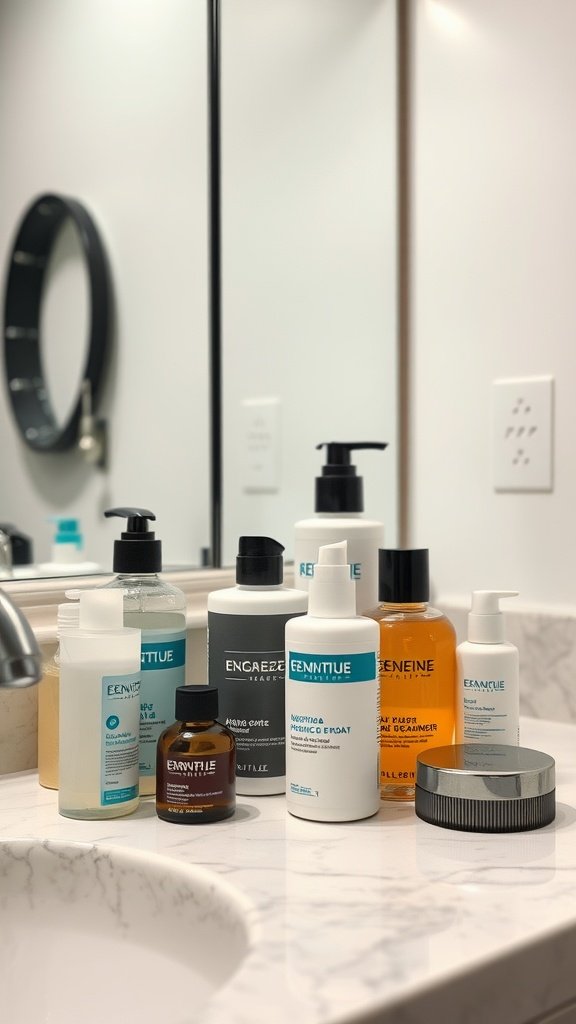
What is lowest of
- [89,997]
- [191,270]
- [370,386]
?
[89,997]

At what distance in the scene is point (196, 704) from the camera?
644 mm

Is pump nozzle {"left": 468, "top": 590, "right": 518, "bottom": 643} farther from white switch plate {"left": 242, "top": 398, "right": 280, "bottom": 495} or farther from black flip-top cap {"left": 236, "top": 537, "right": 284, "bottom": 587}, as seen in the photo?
white switch plate {"left": 242, "top": 398, "right": 280, "bottom": 495}

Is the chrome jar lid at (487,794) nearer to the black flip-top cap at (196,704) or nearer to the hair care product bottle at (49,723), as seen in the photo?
the black flip-top cap at (196,704)

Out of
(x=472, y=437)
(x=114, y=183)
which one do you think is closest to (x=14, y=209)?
(x=114, y=183)

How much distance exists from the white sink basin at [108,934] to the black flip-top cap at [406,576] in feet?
0.81

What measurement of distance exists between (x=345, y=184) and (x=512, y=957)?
0.86m

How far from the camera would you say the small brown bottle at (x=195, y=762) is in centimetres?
64

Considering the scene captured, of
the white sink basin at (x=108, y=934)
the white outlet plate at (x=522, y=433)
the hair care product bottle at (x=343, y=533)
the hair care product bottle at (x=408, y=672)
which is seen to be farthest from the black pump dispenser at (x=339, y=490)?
the white sink basin at (x=108, y=934)

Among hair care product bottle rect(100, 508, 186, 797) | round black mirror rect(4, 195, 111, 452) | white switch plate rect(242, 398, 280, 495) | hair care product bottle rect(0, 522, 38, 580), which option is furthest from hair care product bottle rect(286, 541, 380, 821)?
round black mirror rect(4, 195, 111, 452)

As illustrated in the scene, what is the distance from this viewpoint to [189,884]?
1.84 feet

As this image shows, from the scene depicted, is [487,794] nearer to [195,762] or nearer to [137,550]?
[195,762]

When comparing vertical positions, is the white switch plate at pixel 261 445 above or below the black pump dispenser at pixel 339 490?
above

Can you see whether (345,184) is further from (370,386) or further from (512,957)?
(512,957)

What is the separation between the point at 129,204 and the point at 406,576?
66 centimetres
